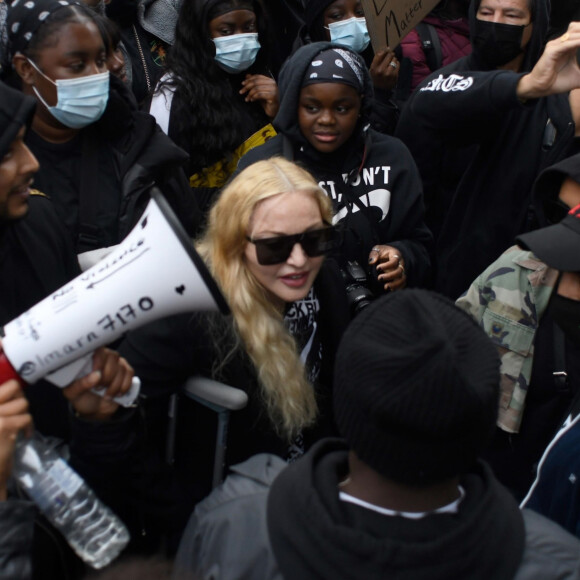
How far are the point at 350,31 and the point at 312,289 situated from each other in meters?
2.16

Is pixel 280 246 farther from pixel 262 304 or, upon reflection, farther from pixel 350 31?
pixel 350 31

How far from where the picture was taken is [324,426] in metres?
2.34

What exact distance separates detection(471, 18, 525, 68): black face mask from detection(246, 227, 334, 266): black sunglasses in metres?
1.64

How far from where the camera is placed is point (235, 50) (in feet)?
Answer: 11.9

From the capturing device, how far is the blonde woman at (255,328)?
1.95 meters

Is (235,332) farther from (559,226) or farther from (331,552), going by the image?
(331,552)

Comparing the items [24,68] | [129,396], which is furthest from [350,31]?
[129,396]

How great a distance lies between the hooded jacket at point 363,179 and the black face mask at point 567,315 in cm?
96

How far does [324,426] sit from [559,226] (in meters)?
1.01

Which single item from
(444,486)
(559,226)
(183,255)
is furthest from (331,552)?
(559,226)

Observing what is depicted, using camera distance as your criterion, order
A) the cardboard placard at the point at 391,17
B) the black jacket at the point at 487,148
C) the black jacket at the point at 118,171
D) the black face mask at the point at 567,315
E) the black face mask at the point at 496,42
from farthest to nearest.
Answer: the cardboard placard at the point at 391,17 < the black face mask at the point at 496,42 < the black jacket at the point at 487,148 < the black jacket at the point at 118,171 < the black face mask at the point at 567,315

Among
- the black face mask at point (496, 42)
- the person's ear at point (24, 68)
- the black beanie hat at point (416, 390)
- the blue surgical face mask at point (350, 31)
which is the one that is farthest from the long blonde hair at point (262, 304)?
the blue surgical face mask at point (350, 31)

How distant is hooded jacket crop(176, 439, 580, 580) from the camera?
962mm

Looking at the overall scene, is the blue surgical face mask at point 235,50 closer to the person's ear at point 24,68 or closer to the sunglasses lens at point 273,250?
the person's ear at point 24,68
